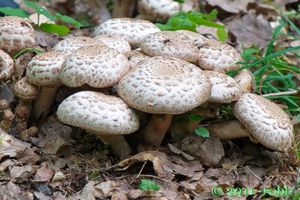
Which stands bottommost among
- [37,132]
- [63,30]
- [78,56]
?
[37,132]

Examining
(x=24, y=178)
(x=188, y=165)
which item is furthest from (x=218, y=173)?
(x=24, y=178)

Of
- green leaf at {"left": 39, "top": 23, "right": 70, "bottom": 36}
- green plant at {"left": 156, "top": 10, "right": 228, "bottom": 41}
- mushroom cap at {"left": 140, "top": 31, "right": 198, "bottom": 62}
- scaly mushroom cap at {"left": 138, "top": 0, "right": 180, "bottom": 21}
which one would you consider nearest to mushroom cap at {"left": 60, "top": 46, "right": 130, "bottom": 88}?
mushroom cap at {"left": 140, "top": 31, "right": 198, "bottom": 62}

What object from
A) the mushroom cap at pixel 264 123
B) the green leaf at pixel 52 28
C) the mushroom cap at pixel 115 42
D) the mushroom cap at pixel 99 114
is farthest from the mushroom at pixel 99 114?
the green leaf at pixel 52 28

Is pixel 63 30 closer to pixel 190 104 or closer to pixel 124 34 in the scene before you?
pixel 124 34

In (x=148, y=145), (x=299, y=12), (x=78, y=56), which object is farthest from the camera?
(x=299, y=12)

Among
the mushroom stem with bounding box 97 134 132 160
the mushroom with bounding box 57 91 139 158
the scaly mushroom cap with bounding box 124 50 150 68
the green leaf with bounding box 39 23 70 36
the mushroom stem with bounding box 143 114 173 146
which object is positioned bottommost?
the mushroom stem with bounding box 97 134 132 160

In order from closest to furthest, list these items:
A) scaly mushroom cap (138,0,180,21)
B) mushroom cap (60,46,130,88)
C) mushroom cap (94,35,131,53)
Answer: mushroom cap (60,46,130,88), mushroom cap (94,35,131,53), scaly mushroom cap (138,0,180,21)

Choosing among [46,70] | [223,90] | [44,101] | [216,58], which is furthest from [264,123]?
[44,101]

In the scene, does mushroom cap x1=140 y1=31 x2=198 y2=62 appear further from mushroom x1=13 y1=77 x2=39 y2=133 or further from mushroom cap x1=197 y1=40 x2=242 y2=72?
mushroom x1=13 y1=77 x2=39 y2=133
